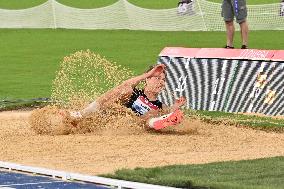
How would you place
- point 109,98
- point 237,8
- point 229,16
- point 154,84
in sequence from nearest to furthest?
point 154,84 → point 109,98 → point 237,8 → point 229,16

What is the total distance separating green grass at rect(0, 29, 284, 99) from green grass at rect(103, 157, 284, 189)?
8813mm

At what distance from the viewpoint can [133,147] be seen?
1330 centimetres

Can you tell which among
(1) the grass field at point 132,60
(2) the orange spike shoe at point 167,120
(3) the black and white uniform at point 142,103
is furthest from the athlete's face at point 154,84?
(1) the grass field at point 132,60

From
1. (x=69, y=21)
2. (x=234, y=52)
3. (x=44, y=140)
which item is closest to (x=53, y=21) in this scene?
(x=69, y=21)

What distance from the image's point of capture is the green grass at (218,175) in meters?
10.0

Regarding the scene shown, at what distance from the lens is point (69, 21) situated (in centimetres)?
3606

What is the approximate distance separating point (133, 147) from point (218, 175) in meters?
2.66

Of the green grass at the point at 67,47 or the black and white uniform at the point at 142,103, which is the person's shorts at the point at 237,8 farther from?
the black and white uniform at the point at 142,103

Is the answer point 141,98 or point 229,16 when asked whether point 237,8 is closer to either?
point 229,16

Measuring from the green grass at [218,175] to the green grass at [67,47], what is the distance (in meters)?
8.81

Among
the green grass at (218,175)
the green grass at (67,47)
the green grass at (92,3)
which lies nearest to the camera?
the green grass at (218,175)

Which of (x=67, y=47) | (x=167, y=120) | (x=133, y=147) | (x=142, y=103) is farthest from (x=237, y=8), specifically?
(x=67, y=47)

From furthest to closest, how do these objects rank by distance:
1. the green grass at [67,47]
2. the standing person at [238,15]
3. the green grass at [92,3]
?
1. the green grass at [92,3]
2. the green grass at [67,47]
3. the standing person at [238,15]

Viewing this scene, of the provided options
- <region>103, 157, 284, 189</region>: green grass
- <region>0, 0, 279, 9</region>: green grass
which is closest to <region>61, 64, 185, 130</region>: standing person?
<region>103, 157, 284, 189</region>: green grass
